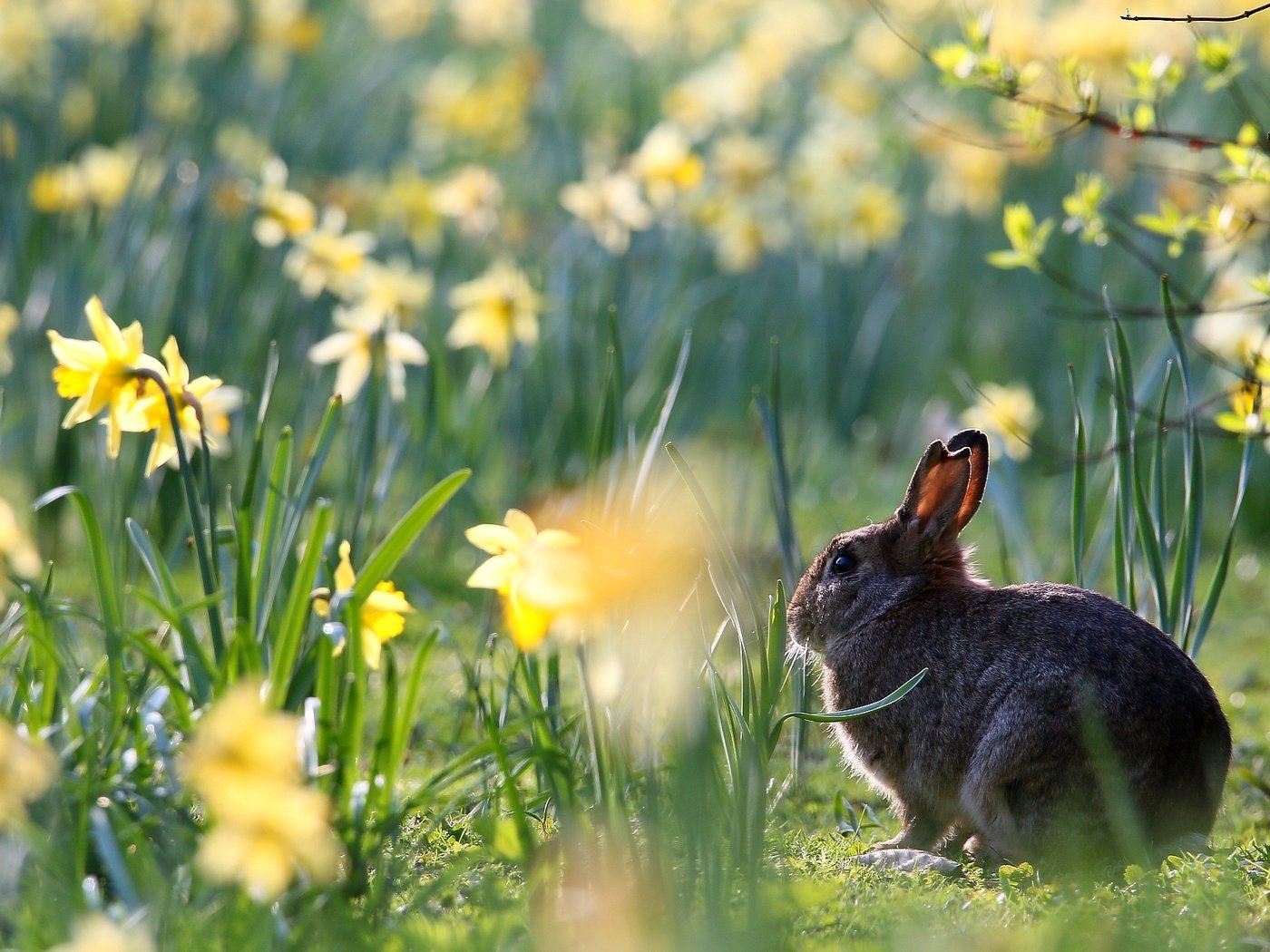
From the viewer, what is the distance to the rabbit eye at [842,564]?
3.10 metres

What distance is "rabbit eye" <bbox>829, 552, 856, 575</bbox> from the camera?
10.2 feet

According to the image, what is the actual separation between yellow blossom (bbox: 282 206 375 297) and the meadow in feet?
0.06

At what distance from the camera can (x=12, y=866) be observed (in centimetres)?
206

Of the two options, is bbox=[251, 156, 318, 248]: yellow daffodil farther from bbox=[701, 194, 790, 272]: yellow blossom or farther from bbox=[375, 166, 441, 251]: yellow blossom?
bbox=[701, 194, 790, 272]: yellow blossom

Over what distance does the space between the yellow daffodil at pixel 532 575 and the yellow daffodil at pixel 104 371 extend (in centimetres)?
74

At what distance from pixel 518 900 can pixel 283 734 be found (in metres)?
0.84

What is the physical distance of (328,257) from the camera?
443cm

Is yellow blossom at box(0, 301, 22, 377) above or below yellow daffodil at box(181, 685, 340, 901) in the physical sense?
above

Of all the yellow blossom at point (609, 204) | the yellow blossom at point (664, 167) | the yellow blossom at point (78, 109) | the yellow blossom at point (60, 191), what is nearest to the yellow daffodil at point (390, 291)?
the yellow blossom at point (609, 204)

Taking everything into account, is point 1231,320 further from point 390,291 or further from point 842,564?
point 390,291

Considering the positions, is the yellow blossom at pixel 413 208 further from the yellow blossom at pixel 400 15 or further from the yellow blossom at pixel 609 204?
the yellow blossom at pixel 400 15

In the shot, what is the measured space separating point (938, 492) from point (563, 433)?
2394 mm

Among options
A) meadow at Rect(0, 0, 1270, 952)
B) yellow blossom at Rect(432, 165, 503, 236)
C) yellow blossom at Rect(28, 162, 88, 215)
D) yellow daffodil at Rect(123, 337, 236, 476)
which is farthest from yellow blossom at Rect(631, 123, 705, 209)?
yellow daffodil at Rect(123, 337, 236, 476)

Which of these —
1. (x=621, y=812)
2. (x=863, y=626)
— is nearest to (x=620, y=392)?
(x=863, y=626)
